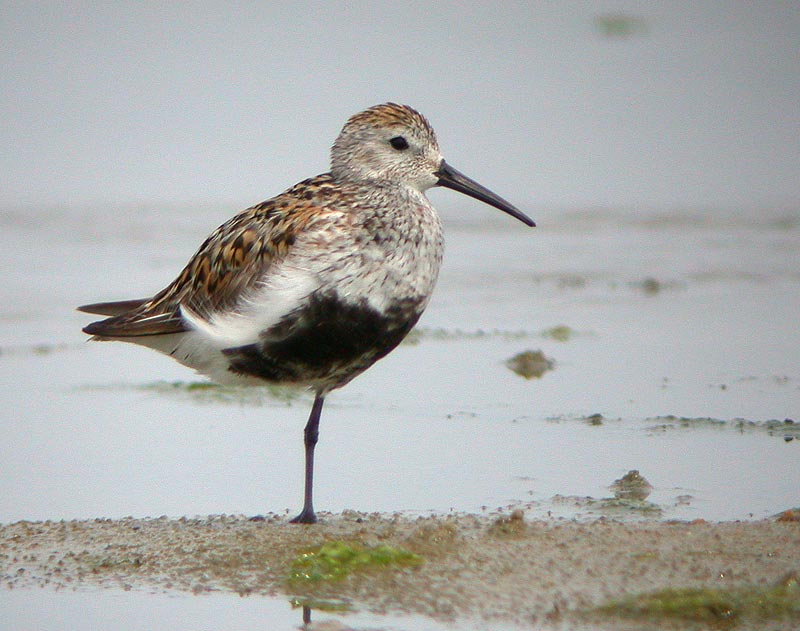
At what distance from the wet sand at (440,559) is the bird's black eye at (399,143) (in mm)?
1573

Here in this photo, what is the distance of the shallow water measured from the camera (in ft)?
19.1

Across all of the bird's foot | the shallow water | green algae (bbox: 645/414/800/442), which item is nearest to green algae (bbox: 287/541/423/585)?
the shallow water

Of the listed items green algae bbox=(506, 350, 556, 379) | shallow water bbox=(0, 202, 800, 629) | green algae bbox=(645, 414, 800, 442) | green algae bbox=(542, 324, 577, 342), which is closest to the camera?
shallow water bbox=(0, 202, 800, 629)

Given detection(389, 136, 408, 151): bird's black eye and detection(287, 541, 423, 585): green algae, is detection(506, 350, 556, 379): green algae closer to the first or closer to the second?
detection(389, 136, 408, 151): bird's black eye

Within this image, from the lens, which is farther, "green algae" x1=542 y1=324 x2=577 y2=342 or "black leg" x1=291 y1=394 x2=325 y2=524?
"green algae" x1=542 y1=324 x2=577 y2=342

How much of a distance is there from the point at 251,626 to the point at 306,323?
4.38 ft

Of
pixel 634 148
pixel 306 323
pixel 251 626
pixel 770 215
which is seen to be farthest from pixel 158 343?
pixel 634 148

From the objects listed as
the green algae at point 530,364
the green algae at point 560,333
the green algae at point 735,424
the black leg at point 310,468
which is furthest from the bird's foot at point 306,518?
the green algae at point 560,333

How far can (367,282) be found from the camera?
5352 millimetres

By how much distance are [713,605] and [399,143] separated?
2.51 meters

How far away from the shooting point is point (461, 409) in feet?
22.6

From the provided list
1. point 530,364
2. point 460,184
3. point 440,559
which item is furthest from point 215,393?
point 440,559

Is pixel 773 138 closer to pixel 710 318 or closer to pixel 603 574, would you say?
pixel 710 318

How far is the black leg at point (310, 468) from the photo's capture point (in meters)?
5.48
